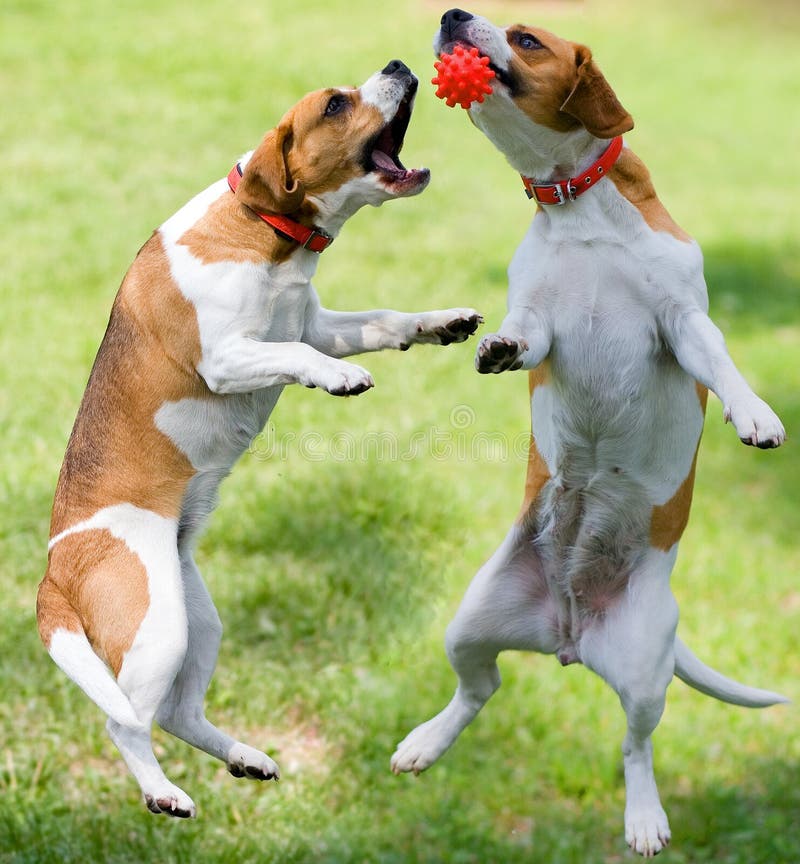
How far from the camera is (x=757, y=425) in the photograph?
3.82 m

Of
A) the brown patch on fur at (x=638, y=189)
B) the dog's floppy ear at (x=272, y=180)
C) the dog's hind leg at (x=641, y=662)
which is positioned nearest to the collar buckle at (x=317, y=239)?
the dog's floppy ear at (x=272, y=180)

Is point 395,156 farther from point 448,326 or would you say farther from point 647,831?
point 647,831

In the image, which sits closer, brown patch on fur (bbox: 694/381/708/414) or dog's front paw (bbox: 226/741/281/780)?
dog's front paw (bbox: 226/741/281/780)

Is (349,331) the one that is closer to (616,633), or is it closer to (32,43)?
(616,633)

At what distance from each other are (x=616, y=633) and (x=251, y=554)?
118 inches

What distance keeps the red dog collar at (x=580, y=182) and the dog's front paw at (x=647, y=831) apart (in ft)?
7.54

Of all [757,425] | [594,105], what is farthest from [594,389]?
[594,105]

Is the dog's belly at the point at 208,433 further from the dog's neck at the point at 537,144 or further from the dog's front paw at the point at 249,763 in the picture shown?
the dog's neck at the point at 537,144

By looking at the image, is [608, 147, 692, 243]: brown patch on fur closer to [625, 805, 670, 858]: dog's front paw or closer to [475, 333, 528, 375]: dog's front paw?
[475, 333, 528, 375]: dog's front paw

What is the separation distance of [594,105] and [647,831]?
2.63 metres

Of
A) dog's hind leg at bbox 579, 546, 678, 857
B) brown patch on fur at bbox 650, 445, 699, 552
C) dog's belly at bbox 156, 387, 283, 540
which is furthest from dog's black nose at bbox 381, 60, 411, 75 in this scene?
dog's hind leg at bbox 579, 546, 678, 857

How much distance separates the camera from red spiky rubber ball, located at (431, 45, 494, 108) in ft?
13.0

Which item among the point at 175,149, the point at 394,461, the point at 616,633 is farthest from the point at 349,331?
the point at 175,149

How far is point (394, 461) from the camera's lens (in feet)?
26.1
